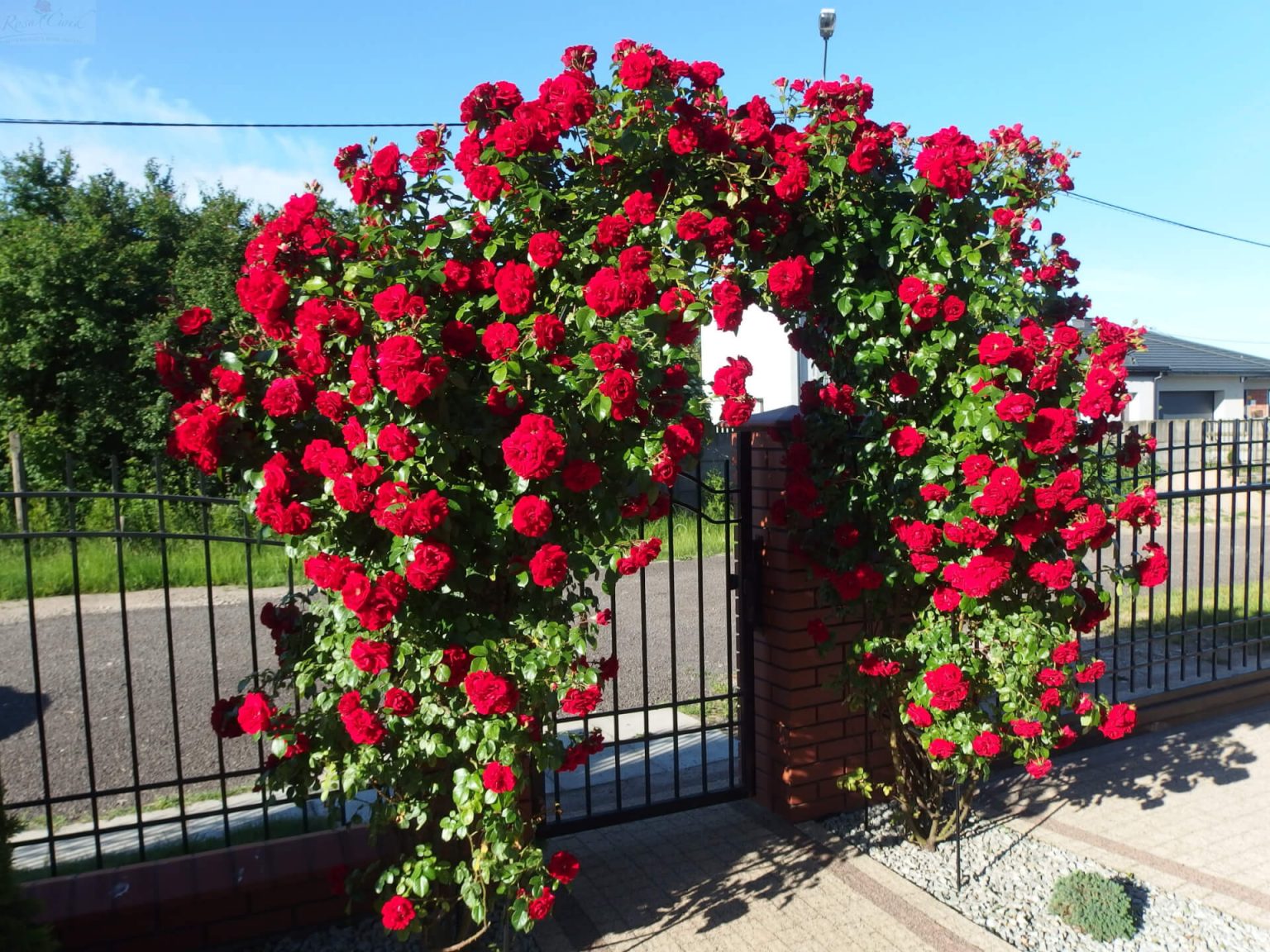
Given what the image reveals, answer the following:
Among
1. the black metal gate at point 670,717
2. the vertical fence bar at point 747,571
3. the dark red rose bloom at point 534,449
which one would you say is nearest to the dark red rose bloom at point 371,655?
the dark red rose bloom at point 534,449

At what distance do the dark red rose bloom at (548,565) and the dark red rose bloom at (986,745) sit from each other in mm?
1879

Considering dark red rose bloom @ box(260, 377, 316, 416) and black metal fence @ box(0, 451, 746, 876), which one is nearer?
dark red rose bloom @ box(260, 377, 316, 416)

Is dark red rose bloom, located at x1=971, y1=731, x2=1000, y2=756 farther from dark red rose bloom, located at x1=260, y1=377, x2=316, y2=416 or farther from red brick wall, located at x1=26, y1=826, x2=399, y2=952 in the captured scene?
dark red rose bloom, located at x1=260, y1=377, x2=316, y2=416

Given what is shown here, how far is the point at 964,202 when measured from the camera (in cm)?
344

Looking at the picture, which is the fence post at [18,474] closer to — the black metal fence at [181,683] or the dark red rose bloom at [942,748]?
the black metal fence at [181,683]

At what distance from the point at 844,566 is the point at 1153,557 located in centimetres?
116

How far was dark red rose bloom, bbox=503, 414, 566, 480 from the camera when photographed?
2.27m

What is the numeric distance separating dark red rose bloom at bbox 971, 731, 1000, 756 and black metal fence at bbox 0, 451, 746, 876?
40.7 inches

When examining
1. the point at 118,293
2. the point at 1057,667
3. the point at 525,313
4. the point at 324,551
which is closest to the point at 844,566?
the point at 1057,667

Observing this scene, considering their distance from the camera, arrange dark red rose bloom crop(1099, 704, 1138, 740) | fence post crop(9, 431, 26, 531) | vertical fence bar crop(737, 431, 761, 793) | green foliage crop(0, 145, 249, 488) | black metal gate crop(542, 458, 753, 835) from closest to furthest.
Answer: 1. fence post crop(9, 431, 26, 531)
2. dark red rose bloom crop(1099, 704, 1138, 740)
3. black metal gate crop(542, 458, 753, 835)
4. vertical fence bar crop(737, 431, 761, 793)
5. green foliage crop(0, 145, 249, 488)

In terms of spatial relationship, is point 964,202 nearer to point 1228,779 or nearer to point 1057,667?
point 1057,667

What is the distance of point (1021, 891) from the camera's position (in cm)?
369

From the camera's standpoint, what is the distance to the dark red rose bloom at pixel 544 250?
258 centimetres

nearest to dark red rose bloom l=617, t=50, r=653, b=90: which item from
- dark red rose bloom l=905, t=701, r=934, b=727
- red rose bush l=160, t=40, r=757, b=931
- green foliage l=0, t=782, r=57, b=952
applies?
red rose bush l=160, t=40, r=757, b=931
